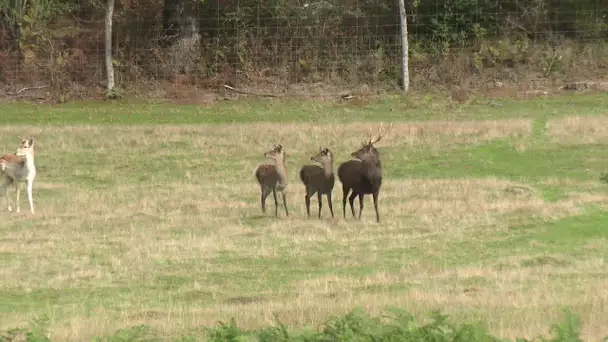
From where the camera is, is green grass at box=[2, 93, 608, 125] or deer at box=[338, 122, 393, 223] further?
green grass at box=[2, 93, 608, 125]

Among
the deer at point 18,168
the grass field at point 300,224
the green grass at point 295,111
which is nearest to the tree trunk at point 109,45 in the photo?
the green grass at point 295,111

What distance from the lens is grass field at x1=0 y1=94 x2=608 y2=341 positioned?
12.9 meters

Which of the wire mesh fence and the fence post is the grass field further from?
the wire mesh fence

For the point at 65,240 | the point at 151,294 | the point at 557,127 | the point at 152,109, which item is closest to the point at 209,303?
the point at 151,294

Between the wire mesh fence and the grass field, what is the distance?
391cm

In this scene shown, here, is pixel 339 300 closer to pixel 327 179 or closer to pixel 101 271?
pixel 101 271

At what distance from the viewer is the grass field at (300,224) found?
12930 millimetres

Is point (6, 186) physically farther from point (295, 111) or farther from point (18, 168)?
point (295, 111)

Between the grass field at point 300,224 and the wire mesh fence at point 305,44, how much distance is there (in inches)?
154

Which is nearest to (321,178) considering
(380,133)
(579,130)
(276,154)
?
(276,154)

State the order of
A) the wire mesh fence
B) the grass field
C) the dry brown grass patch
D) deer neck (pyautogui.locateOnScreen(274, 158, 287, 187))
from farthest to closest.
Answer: the wire mesh fence < the dry brown grass patch < deer neck (pyautogui.locateOnScreen(274, 158, 287, 187)) < the grass field

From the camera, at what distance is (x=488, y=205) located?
68.1 feet

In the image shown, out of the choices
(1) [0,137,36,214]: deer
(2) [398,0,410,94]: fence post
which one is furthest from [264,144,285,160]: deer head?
(2) [398,0,410,94]: fence post

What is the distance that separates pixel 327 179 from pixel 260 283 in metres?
5.88
